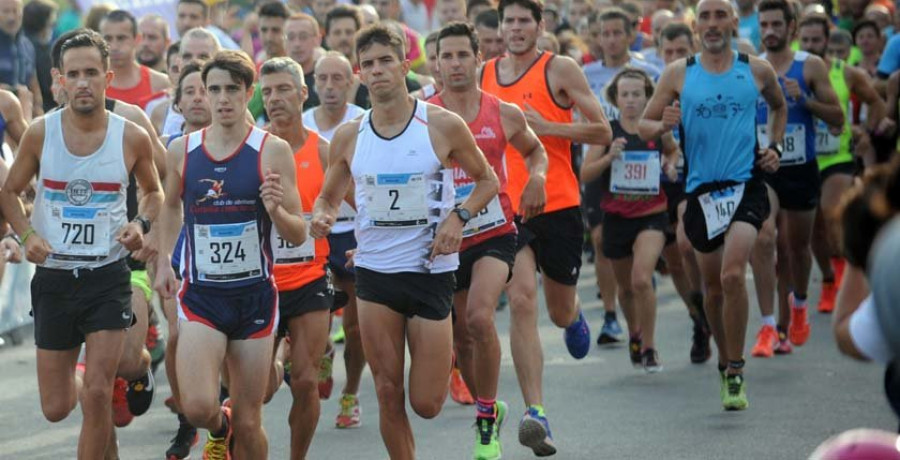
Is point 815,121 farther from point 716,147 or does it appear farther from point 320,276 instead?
point 320,276

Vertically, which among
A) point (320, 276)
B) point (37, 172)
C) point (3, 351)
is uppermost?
point (37, 172)

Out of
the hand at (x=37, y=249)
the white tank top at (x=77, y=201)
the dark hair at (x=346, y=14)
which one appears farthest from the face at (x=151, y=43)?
the hand at (x=37, y=249)

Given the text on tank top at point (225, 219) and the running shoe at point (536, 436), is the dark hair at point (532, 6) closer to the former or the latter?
the running shoe at point (536, 436)

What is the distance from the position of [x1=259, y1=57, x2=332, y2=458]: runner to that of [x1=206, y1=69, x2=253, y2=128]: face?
54 centimetres

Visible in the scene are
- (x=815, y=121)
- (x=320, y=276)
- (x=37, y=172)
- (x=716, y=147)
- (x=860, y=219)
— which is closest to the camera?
(x=860, y=219)

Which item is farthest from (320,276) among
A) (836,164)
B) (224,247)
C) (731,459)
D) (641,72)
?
(836,164)

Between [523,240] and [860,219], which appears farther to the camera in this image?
[523,240]

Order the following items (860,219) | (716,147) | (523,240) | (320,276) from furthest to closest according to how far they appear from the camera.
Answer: (716,147)
(523,240)
(320,276)
(860,219)

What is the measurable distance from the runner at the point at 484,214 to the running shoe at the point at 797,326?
393 cm

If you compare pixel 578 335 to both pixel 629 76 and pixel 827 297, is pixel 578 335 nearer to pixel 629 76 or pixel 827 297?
pixel 629 76

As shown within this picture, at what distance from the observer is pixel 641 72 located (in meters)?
12.7

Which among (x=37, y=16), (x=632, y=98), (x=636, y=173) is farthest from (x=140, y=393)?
(x=37, y=16)

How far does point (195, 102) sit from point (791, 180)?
4.70 metres

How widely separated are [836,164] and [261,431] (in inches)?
266
